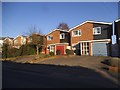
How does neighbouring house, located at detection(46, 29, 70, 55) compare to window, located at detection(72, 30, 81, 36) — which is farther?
neighbouring house, located at detection(46, 29, 70, 55)

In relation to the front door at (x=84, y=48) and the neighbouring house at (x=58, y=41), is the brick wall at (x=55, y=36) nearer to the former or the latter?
the neighbouring house at (x=58, y=41)

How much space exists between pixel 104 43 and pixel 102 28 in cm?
290

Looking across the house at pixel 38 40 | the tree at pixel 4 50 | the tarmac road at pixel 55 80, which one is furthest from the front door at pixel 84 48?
the tarmac road at pixel 55 80

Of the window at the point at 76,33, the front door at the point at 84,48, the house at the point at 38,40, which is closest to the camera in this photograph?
the front door at the point at 84,48

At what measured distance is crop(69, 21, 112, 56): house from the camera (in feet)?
122

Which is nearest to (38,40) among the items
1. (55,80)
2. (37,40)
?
(37,40)

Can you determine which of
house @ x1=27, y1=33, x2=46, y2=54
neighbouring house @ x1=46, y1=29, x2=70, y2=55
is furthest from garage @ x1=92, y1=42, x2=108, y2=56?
house @ x1=27, y1=33, x2=46, y2=54

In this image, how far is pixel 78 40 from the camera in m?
41.6

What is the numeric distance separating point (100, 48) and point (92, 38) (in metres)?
2.68

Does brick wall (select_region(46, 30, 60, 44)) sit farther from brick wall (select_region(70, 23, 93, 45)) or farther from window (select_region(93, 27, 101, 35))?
window (select_region(93, 27, 101, 35))

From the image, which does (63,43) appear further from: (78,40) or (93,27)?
(93,27)

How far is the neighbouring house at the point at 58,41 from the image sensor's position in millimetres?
45219

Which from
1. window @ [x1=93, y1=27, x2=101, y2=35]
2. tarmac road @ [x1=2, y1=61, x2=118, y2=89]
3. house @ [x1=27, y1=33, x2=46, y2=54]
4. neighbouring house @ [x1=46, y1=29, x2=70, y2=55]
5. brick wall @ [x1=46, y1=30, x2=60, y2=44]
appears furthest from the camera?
house @ [x1=27, y1=33, x2=46, y2=54]

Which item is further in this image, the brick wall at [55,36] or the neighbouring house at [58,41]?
the brick wall at [55,36]
